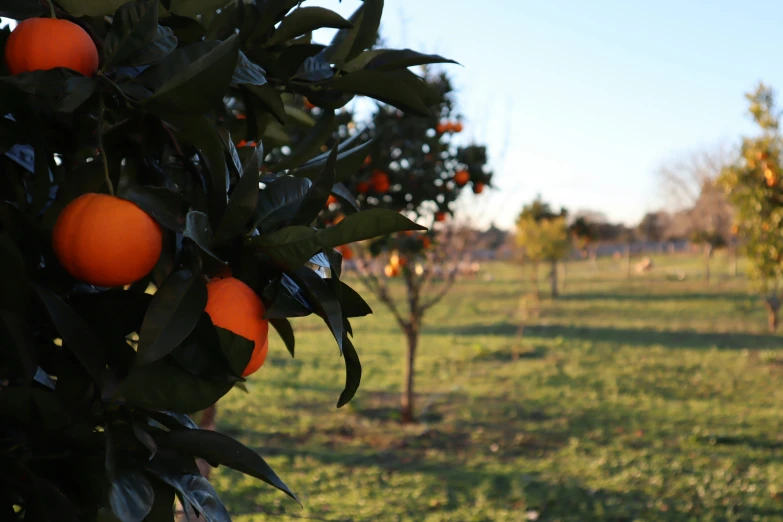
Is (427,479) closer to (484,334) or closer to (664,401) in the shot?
(664,401)

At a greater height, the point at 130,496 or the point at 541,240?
the point at 541,240

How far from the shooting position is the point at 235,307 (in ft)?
2.09

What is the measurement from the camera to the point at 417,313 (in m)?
7.95

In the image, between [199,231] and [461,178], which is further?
[461,178]

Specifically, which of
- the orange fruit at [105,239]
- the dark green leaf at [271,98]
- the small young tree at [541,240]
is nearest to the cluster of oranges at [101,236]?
the orange fruit at [105,239]

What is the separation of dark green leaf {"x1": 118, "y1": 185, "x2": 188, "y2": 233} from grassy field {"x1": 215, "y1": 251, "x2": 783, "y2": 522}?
1.02m

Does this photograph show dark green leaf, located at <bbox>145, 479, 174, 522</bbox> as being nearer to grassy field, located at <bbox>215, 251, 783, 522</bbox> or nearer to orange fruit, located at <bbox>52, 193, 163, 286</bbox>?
orange fruit, located at <bbox>52, 193, 163, 286</bbox>

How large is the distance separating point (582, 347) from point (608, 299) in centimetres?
794

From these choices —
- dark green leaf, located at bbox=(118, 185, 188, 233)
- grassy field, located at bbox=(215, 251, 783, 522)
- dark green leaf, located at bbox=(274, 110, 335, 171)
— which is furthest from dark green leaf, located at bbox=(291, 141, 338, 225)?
grassy field, located at bbox=(215, 251, 783, 522)

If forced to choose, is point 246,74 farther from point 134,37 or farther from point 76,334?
point 76,334

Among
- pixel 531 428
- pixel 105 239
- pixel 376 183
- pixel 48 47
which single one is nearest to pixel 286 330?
pixel 105 239

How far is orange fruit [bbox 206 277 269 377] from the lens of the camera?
63 cm

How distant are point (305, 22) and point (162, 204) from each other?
1.21ft

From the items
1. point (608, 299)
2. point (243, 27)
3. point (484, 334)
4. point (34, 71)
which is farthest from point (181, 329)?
point (608, 299)
